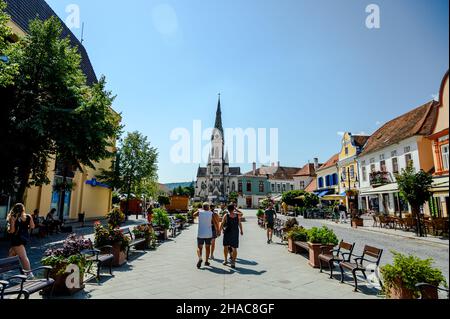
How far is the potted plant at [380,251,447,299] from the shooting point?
3879mm

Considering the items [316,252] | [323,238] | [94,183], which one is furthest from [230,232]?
[94,183]

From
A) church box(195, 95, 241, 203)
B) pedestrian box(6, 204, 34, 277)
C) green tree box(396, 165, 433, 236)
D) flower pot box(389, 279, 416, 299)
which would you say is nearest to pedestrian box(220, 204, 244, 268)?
flower pot box(389, 279, 416, 299)

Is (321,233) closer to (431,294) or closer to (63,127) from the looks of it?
(431,294)

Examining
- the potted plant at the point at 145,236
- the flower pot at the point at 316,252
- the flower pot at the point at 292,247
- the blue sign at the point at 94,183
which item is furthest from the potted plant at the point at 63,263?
the blue sign at the point at 94,183

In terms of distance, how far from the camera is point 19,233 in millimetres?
6434

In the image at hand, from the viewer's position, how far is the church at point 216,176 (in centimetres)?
9131

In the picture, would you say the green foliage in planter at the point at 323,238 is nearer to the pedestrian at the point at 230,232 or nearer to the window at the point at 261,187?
the pedestrian at the point at 230,232

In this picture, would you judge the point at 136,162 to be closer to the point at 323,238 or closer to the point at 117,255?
the point at 117,255

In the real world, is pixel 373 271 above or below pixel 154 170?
below

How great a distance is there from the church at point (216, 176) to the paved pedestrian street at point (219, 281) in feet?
264

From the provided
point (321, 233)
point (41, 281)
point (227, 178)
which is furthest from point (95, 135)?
point (227, 178)
